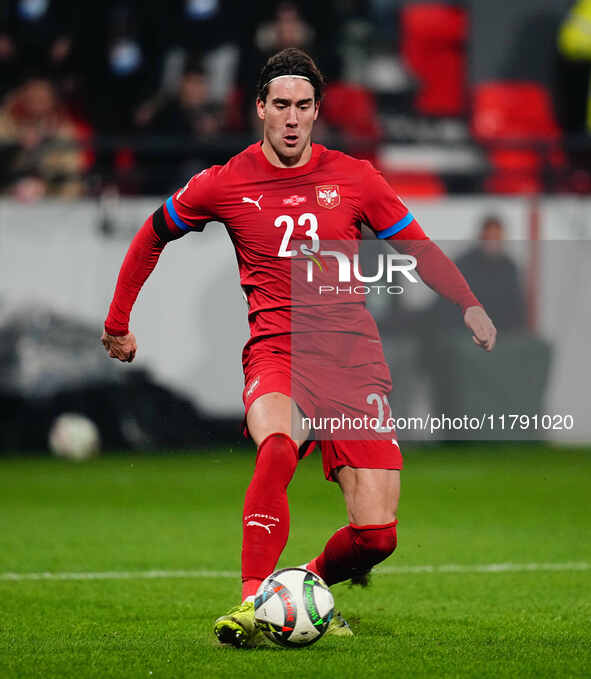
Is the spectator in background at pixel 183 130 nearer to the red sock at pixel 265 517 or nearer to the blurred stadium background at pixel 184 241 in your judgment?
the blurred stadium background at pixel 184 241

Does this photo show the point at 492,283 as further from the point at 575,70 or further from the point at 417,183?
the point at 575,70

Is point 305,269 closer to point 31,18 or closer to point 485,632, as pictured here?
point 485,632

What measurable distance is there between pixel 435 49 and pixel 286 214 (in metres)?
12.4

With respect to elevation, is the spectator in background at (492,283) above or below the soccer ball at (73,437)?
above

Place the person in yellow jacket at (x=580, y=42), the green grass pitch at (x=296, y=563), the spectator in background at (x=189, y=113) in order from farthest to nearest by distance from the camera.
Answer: the person in yellow jacket at (x=580, y=42)
the spectator in background at (x=189, y=113)
the green grass pitch at (x=296, y=563)

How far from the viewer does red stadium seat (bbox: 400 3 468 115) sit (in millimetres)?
16766

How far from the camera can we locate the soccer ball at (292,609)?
4.47 m

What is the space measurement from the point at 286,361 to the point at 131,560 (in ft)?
7.97

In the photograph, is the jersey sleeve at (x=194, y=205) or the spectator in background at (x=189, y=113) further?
the spectator in background at (x=189, y=113)

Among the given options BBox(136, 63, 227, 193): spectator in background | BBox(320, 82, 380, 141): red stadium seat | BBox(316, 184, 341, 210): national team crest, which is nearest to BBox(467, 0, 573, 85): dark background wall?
BBox(320, 82, 380, 141): red stadium seat

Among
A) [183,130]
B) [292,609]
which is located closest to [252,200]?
[292,609]

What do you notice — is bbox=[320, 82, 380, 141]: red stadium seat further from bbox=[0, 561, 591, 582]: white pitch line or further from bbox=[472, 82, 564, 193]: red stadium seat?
bbox=[0, 561, 591, 582]: white pitch line

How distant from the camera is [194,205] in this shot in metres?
5.10

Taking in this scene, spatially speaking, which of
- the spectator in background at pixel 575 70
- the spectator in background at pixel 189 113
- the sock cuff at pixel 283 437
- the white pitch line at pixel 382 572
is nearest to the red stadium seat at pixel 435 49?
the spectator in background at pixel 575 70
